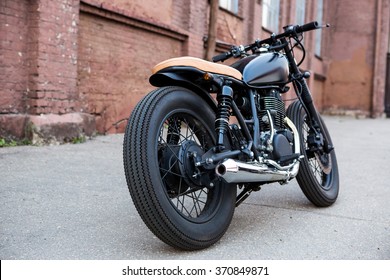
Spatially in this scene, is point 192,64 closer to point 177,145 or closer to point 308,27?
point 177,145

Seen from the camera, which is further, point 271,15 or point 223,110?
point 271,15

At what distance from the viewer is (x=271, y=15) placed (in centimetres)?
1459

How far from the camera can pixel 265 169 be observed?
2.79 meters

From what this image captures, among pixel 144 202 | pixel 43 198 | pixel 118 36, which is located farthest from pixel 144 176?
pixel 118 36

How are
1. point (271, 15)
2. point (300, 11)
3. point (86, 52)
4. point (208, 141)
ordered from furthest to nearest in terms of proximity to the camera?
point (300, 11) → point (271, 15) → point (86, 52) → point (208, 141)

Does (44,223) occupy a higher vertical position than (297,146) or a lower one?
lower

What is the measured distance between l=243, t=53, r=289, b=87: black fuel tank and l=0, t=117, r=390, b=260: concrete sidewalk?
3.04 feet

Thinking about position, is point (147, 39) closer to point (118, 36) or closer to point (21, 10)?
point (118, 36)

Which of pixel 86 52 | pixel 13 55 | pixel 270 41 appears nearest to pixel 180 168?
pixel 270 41

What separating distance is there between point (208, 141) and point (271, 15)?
41.3 feet

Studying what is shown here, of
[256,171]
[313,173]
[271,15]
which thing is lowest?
[313,173]

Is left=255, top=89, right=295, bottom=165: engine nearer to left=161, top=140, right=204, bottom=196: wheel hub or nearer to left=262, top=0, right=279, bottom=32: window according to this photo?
left=161, top=140, right=204, bottom=196: wheel hub

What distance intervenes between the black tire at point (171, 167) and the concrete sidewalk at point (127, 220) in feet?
0.49
